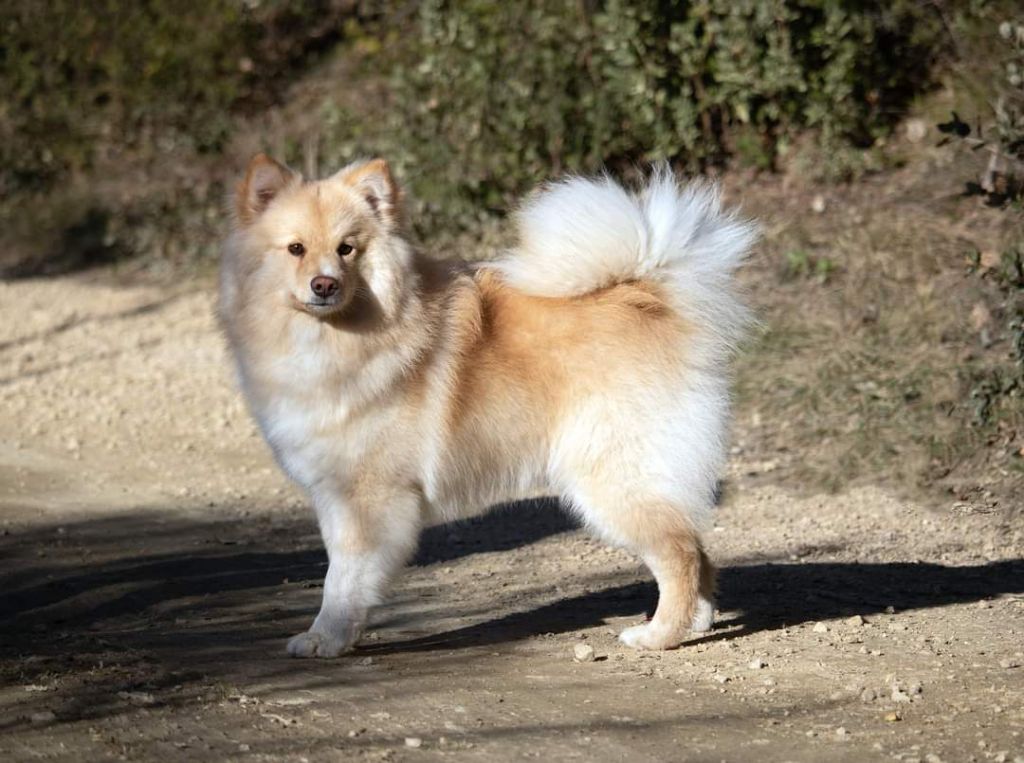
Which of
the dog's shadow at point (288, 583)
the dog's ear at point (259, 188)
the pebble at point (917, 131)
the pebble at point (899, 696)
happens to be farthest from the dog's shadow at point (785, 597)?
the pebble at point (917, 131)

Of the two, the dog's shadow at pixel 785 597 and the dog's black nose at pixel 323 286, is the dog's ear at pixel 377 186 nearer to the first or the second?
the dog's black nose at pixel 323 286

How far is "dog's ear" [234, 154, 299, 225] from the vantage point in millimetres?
4508

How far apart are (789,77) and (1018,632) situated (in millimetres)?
5946

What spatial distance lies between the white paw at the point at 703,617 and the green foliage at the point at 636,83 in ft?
18.5

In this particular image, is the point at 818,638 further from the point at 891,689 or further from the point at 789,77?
the point at 789,77

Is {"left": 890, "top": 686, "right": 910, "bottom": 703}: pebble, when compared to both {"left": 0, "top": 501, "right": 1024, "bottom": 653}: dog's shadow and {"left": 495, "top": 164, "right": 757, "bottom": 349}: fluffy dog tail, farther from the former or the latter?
{"left": 495, "top": 164, "right": 757, "bottom": 349}: fluffy dog tail

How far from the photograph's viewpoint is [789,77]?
9734 mm

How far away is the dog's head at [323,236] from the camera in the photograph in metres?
4.34

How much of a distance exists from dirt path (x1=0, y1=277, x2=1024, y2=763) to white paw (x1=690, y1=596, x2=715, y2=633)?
97mm

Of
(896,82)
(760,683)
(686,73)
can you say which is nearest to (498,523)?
(760,683)

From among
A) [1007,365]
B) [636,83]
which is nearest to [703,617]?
[1007,365]

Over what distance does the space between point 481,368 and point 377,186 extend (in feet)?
2.37

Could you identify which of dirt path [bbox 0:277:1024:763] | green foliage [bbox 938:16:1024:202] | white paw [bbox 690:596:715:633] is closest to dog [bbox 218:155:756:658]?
white paw [bbox 690:596:715:633]

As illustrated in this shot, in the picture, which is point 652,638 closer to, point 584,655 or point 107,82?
point 584,655
